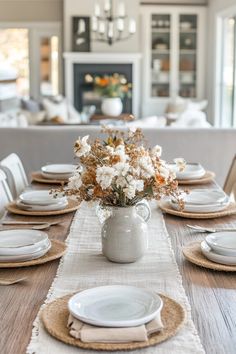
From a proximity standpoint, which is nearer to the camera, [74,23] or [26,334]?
[26,334]

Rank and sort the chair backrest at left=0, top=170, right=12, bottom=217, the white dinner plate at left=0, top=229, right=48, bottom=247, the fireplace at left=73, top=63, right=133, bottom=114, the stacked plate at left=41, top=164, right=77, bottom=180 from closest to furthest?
the white dinner plate at left=0, top=229, right=48, bottom=247
the chair backrest at left=0, top=170, right=12, bottom=217
the stacked plate at left=41, top=164, right=77, bottom=180
the fireplace at left=73, top=63, right=133, bottom=114

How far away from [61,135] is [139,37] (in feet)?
20.9

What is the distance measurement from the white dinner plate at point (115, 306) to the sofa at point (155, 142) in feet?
11.7

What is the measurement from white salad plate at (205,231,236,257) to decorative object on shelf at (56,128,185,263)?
171 millimetres

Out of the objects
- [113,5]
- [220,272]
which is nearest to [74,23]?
[113,5]

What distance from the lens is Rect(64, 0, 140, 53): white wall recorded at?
1076 centimetres

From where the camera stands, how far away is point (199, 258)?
6.30 ft

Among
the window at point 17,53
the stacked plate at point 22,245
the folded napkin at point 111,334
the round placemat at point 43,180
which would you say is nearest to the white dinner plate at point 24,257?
the stacked plate at point 22,245

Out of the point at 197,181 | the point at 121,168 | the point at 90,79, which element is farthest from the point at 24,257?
the point at 90,79

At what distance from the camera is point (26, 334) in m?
1.41

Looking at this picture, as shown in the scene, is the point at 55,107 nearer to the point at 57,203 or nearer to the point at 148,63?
the point at 148,63

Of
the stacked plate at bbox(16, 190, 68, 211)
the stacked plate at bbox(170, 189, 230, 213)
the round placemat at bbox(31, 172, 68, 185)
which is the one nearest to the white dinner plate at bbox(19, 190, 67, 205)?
the stacked plate at bbox(16, 190, 68, 211)

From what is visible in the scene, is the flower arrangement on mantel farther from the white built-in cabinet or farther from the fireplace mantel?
the white built-in cabinet

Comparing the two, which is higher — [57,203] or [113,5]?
[113,5]
